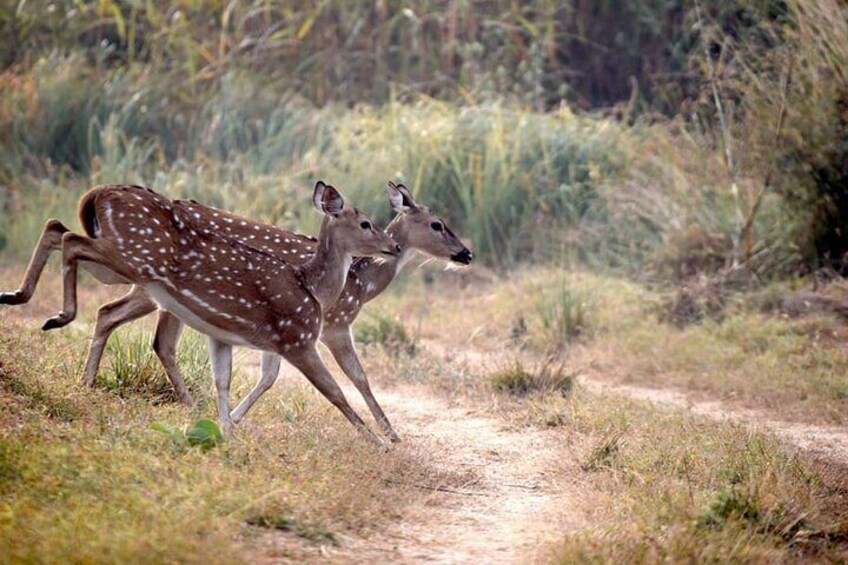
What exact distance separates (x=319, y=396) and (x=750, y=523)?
386 centimetres

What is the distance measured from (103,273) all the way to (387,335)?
153 inches

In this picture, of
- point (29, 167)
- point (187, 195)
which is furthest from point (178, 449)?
point (29, 167)

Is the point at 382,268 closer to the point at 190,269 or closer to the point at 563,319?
the point at 190,269

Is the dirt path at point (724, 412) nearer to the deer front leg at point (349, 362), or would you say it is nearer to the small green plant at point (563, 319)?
the small green plant at point (563, 319)

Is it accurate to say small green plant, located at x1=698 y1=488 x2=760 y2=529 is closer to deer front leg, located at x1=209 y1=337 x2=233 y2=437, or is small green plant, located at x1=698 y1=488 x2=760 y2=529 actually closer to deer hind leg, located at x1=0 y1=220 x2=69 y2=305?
deer front leg, located at x1=209 y1=337 x2=233 y2=437

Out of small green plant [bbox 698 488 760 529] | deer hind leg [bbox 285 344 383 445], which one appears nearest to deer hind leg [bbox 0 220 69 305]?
deer hind leg [bbox 285 344 383 445]

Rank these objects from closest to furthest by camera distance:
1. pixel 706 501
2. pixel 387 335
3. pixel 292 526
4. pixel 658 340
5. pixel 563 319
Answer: pixel 292 526 → pixel 706 501 → pixel 387 335 → pixel 658 340 → pixel 563 319

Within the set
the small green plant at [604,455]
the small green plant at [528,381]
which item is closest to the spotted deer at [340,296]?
the small green plant at [528,381]

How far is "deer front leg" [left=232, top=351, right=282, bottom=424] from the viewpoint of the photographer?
8.36 m

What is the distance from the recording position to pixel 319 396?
32.0 ft

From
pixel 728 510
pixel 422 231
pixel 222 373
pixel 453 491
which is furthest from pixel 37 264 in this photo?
pixel 728 510

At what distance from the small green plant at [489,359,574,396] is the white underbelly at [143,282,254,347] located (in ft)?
8.42

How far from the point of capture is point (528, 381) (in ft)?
33.3

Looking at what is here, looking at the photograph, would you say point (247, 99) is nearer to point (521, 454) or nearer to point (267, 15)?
point (267, 15)
